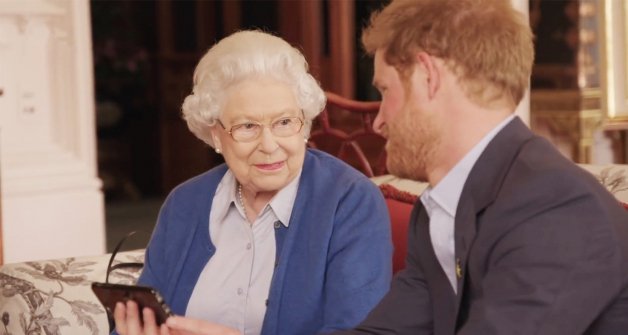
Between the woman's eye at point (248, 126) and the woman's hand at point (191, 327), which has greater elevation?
the woman's eye at point (248, 126)

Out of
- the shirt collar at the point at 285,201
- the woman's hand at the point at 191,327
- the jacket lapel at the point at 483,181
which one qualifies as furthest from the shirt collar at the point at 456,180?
the shirt collar at the point at 285,201

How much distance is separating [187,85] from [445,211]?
282 inches

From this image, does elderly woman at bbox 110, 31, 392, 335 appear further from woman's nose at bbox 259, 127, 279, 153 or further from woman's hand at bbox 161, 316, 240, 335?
woman's hand at bbox 161, 316, 240, 335

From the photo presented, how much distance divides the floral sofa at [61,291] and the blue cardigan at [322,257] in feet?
0.79

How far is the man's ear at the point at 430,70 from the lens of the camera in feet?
5.46

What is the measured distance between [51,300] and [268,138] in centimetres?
66

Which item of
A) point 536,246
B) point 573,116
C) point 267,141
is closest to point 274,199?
point 267,141

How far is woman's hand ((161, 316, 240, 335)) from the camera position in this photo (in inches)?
79.1

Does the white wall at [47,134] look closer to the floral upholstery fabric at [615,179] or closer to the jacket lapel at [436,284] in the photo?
the floral upholstery fabric at [615,179]

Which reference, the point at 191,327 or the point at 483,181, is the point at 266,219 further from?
the point at 483,181

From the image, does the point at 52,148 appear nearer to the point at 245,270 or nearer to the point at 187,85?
the point at 245,270

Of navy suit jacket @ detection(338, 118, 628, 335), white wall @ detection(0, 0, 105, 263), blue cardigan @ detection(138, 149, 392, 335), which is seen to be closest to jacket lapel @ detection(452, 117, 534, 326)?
navy suit jacket @ detection(338, 118, 628, 335)

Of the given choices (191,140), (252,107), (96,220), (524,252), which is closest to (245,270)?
(252,107)

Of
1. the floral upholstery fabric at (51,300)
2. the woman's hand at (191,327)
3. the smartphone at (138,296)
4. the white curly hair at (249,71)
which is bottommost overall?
the floral upholstery fabric at (51,300)
